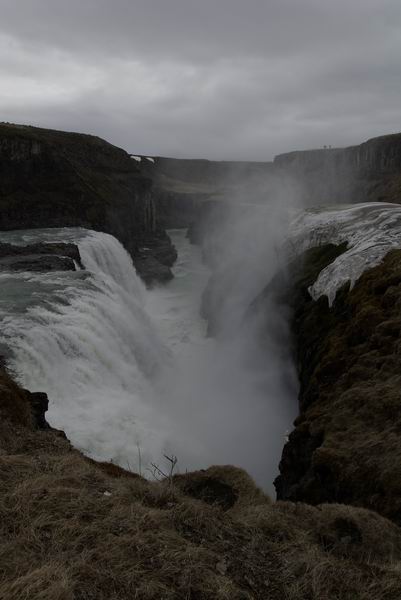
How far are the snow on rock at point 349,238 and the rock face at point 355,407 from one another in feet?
3.79

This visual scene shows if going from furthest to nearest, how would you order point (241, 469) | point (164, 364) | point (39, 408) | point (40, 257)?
point (40, 257), point (164, 364), point (39, 408), point (241, 469)

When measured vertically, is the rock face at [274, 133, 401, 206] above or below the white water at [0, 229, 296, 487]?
above

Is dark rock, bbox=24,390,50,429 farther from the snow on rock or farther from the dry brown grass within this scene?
the snow on rock

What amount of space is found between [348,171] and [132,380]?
251ft

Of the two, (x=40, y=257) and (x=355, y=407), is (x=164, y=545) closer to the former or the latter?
(x=355, y=407)

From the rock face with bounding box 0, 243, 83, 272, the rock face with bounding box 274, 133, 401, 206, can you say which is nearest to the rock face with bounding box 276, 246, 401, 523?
the rock face with bounding box 0, 243, 83, 272

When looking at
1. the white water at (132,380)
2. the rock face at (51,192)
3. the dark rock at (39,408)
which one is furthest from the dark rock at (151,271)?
the dark rock at (39,408)

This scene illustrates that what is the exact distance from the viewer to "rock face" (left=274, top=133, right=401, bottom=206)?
72500mm

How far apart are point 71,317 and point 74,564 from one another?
13325 mm

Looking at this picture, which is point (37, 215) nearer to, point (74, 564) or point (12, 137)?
point (12, 137)

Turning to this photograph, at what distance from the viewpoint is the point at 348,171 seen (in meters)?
81.4

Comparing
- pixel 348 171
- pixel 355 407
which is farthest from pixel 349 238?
pixel 348 171

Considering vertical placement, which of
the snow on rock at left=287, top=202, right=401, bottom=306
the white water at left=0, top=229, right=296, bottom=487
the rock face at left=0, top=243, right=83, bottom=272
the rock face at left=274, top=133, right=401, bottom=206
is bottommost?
the white water at left=0, top=229, right=296, bottom=487

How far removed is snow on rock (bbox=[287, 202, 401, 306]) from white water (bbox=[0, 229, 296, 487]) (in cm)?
508
